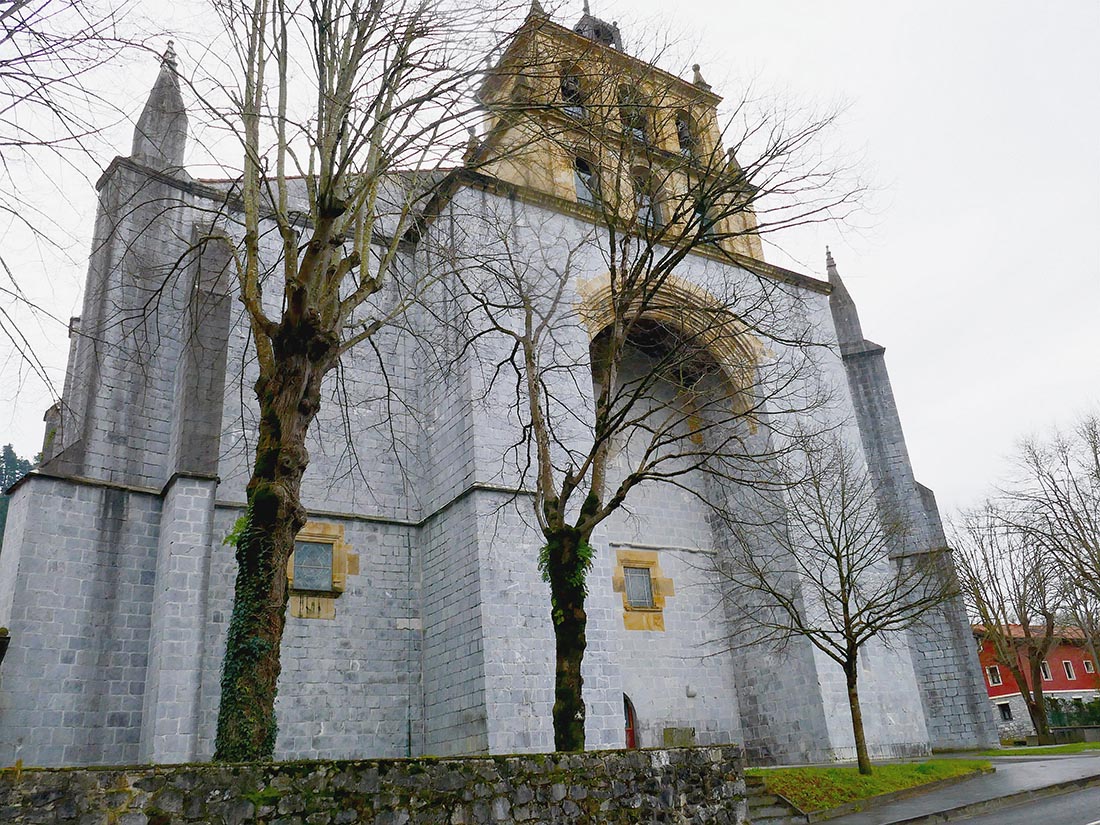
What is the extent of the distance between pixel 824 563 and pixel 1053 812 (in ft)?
19.0

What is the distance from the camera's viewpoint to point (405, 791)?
509 centimetres

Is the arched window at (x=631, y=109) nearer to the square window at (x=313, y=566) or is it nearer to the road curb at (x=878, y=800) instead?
the square window at (x=313, y=566)

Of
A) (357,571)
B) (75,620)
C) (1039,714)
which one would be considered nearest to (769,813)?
(357,571)

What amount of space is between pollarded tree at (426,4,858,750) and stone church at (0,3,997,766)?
364 millimetres

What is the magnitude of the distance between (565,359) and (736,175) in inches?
242

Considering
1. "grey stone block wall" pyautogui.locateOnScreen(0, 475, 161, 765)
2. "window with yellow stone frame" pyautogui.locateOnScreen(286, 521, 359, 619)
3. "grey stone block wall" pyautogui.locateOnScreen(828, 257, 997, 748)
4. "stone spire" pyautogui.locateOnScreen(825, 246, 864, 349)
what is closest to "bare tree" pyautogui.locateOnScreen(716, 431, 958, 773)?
"grey stone block wall" pyautogui.locateOnScreen(828, 257, 997, 748)

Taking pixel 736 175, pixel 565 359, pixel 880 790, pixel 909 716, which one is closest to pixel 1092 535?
pixel 909 716

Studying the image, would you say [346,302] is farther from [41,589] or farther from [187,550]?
[41,589]

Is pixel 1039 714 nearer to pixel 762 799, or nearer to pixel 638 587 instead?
pixel 638 587

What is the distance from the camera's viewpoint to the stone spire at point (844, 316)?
70.6 feet

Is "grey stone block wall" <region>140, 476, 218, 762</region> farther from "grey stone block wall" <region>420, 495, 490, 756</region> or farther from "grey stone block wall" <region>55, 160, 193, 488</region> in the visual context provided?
"grey stone block wall" <region>420, 495, 490, 756</region>

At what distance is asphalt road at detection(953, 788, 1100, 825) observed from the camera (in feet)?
29.9

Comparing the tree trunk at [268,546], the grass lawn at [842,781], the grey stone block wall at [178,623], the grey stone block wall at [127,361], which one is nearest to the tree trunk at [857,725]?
the grass lawn at [842,781]

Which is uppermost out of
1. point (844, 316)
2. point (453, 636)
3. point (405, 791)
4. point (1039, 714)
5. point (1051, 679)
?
point (844, 316)
